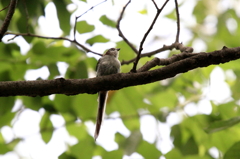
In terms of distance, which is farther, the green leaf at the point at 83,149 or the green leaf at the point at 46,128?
the green leaf at the point at 46,128

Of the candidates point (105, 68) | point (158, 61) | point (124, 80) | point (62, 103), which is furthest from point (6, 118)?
point (158, 61)

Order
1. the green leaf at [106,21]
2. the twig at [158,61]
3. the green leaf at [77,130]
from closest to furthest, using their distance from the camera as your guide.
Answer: the twig at [158,61] < the green leaf at [106,21] < the green leaf at [77,130]

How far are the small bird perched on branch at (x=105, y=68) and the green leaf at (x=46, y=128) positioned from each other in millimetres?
712

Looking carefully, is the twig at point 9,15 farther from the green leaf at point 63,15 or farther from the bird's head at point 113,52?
the bird's head at point 113,52

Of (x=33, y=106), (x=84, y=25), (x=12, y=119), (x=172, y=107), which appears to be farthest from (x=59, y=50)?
(x=172, y=107)

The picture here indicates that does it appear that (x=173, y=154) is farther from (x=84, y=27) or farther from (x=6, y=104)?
(x=6, y=104)

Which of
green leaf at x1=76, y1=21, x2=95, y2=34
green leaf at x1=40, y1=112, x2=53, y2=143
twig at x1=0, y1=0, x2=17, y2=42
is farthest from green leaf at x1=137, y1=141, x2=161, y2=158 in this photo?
twig at x1=0, y1=0, x2=17, y2=42

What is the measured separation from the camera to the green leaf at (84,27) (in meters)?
3.99

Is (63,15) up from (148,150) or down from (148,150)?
up

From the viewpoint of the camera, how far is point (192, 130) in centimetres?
408

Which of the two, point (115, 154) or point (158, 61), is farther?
point (115, 154)

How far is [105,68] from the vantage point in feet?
13.9

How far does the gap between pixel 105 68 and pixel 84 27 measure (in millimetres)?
640

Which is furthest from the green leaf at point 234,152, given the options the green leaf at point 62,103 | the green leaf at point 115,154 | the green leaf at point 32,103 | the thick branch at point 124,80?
the green leaf at point 32,103
